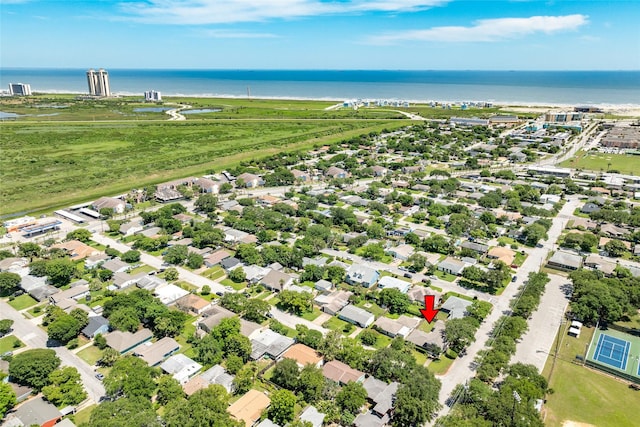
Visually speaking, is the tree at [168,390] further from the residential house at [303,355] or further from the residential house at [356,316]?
the residential house at [356,316]

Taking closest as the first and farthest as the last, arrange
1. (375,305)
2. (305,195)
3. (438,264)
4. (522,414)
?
(522,414) → (375,305) → (438,264) → (305,195)

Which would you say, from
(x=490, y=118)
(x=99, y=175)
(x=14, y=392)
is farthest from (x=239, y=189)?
(x=490, y=118)

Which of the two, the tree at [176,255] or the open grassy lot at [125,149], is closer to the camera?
the tree at [176,255]

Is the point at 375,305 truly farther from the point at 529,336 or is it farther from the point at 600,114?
the point at 600,114

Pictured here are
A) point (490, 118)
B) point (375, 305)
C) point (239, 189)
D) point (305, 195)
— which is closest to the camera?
point (375, 305)

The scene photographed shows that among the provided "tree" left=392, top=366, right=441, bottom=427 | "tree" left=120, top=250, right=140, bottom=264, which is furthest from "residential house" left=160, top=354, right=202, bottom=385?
"tree" left=120, top=250, right=140, bottom=264

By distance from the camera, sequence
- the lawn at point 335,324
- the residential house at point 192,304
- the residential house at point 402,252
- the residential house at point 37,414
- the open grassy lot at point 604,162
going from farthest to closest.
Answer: the open grassy lot at point 604,162
the residential house at point 402,252
the residential house at point 192,304
the lawn at point 335,324
the residential house at point 37,414

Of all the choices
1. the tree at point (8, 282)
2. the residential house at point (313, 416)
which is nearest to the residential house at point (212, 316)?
the residential house at point (313, 416)

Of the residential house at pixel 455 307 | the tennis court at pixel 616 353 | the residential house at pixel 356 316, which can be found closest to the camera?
the tennis court at pixel 616 353
